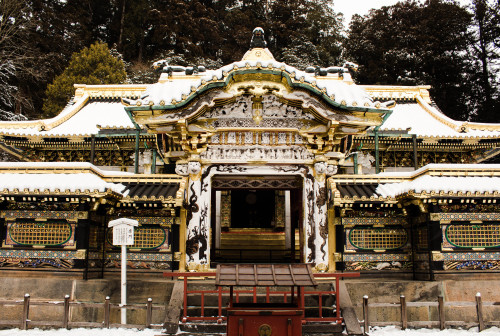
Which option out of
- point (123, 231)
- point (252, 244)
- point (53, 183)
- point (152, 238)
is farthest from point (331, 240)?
point (252, 244)

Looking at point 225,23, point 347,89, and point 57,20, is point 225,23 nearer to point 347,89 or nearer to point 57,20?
point 57,20

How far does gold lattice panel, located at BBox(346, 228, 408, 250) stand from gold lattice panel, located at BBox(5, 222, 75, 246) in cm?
721

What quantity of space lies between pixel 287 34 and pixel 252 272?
3462 cm

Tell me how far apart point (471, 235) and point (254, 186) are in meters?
5.71

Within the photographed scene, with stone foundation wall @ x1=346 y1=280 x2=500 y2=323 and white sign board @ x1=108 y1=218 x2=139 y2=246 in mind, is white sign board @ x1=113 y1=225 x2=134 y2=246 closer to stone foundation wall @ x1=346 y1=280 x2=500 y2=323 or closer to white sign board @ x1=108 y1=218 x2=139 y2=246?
white sign board @ x1=108 y1=218 x2=139 y2=246

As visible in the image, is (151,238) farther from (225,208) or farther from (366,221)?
(225,208)

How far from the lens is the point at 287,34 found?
1547 inches

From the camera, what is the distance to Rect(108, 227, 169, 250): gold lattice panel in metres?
11.7

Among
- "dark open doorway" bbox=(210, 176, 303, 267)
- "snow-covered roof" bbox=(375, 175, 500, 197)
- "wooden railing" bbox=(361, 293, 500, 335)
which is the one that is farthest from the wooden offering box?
"dark open doorway" bbox=(210, 176, 303, 267)

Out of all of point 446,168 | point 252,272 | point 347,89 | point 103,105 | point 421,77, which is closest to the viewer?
point 252,272

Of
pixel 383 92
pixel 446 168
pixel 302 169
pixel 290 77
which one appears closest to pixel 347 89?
pixel 290 77

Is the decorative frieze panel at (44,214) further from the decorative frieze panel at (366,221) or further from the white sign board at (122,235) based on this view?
the decorative frieze panel at (366,221)

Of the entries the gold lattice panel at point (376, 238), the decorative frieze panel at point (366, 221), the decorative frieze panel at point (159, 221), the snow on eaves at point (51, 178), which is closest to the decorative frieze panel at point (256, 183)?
the decorative frieze panel at point (159, 221)

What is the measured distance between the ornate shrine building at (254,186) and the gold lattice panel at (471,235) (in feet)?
0.10
